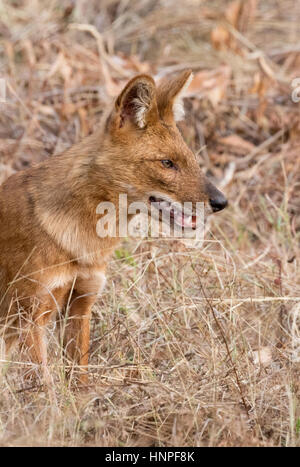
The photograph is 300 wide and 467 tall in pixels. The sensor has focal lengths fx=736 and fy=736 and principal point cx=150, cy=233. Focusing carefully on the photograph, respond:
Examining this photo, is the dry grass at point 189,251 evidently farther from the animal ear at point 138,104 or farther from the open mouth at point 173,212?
the animal ear at point 138,104

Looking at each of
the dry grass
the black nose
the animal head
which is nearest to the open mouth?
the animal head

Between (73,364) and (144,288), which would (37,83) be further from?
(73,364)

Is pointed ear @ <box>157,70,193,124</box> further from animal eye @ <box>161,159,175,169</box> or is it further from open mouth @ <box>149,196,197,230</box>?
open mouth @ <box>149,196,197,230</box>

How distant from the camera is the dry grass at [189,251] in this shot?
327 cm

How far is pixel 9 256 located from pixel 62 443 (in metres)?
1.11

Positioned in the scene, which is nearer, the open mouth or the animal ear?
the animal ear

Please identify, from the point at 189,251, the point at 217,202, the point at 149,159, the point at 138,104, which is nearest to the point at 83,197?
the point at 149,159

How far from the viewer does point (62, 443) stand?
300 cm

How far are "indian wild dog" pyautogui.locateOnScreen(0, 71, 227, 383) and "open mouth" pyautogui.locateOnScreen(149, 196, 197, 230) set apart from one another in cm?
3

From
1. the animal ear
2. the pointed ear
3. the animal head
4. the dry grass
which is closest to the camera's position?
the dry grass

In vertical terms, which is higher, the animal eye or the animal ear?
the animal ear

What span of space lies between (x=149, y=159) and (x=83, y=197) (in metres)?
0.38

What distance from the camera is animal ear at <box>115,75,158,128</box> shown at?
3.55 meters

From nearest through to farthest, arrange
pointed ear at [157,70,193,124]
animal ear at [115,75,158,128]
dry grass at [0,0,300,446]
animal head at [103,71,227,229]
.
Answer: dry grass at [0,0,300,446]
animal ear at [115,75,158,128]
animal head at [103,71,227,229]
pointed ear at [157,70,193,124]
